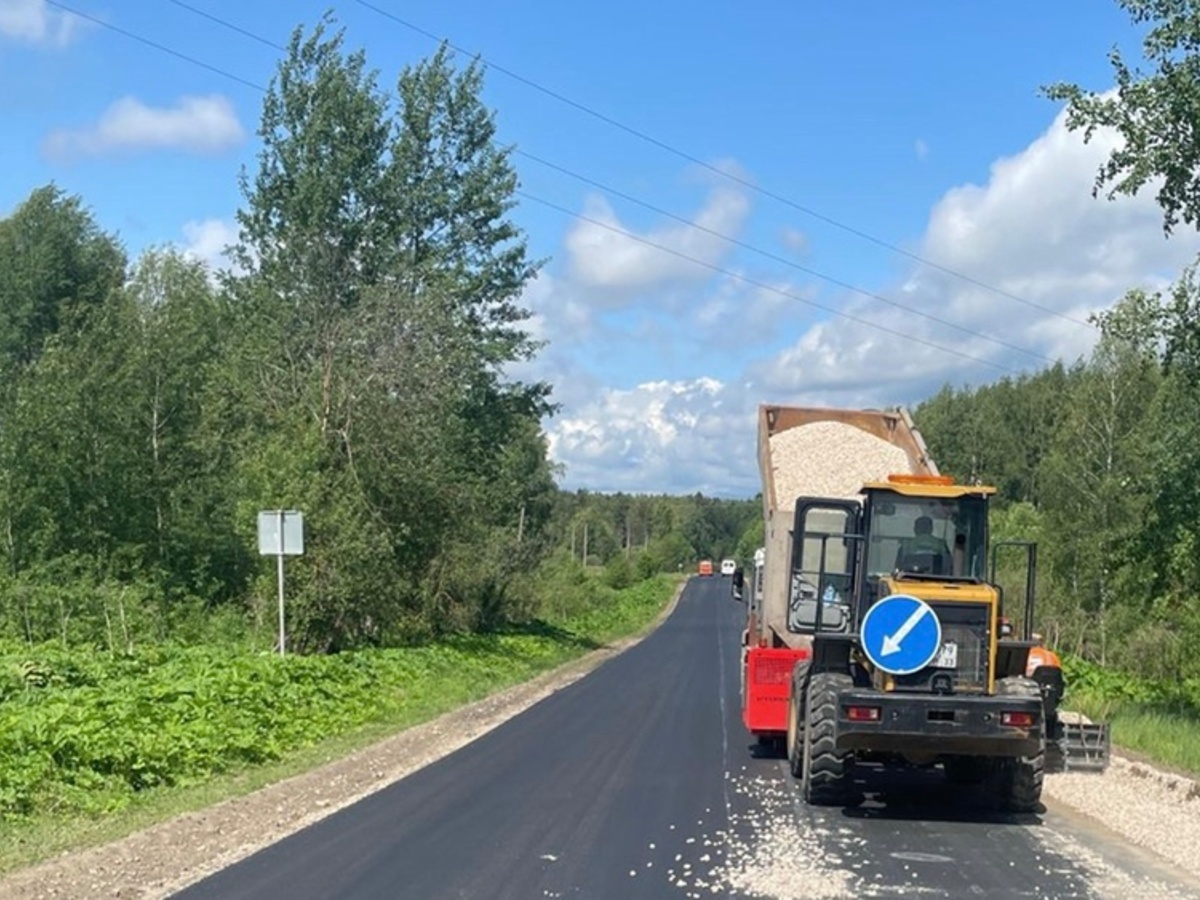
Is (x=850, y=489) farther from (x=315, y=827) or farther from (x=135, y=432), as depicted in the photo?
(x=135, y=432)

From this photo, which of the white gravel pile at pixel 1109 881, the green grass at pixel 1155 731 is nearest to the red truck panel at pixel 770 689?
the green grass at pixel 1155 731

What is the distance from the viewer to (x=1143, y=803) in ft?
42.5

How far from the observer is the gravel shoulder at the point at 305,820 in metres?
9.41

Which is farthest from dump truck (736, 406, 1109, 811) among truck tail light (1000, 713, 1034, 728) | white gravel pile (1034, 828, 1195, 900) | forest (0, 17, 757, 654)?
forest (0, 17, 757, 654)

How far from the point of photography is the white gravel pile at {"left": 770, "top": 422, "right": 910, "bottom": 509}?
18.5 meters

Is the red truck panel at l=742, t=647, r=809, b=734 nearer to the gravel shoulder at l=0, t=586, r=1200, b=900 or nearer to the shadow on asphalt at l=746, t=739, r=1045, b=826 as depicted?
the shadow on asphalt at l=746, t=739, r=1045, b=826

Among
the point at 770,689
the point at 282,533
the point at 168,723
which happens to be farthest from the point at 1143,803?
the point at 282,533

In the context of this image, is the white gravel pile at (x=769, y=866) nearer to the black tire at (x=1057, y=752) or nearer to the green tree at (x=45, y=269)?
the black tire at (x=1057, y=752)

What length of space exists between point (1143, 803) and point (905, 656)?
2724 millimetres

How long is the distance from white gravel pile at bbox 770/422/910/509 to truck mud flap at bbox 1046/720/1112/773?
14.4 ft

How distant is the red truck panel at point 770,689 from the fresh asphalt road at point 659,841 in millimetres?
444

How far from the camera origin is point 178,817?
11.9m

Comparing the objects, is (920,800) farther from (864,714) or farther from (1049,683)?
(1049,683)

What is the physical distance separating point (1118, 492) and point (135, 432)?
3016cm
